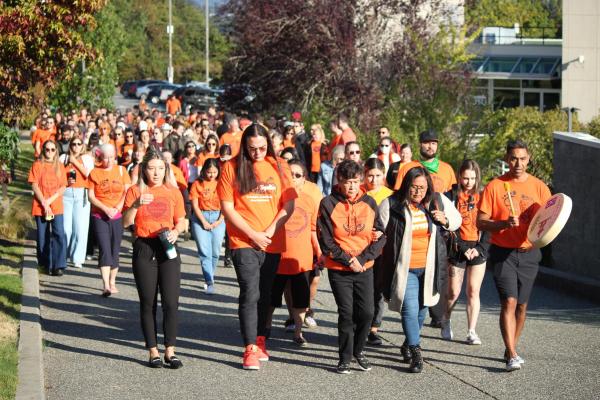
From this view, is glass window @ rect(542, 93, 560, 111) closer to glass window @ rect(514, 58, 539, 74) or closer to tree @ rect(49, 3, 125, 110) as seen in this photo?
glass window @ rect(514, 58, 539, 74)

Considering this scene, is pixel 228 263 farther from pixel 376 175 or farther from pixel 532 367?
pixel 532 367

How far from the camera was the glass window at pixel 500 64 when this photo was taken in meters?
56.9

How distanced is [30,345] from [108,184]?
12.6ft

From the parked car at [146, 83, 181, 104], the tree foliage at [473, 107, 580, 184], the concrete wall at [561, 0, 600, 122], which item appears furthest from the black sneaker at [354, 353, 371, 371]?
the parked car at [146, 83, 181, 104]

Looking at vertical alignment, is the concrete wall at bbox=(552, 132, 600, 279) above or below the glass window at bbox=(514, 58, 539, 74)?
below

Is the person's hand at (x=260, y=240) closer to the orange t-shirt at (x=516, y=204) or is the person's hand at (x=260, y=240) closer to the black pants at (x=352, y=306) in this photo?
the black pants at (x=352, y=306)

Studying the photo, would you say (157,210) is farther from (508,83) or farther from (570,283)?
(508,83)

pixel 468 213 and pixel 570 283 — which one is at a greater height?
pixel 468 213

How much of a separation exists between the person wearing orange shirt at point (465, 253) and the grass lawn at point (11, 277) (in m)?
3.87

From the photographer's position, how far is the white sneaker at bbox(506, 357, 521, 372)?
9.23 metres

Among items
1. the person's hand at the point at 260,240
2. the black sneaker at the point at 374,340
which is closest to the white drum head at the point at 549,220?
the black sneaker at the point at 374,340

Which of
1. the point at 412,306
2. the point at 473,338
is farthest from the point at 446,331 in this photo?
the point at 412,306

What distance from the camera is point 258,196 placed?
31.2 feet

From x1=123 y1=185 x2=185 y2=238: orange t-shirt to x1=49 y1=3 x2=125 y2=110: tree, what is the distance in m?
28.0
